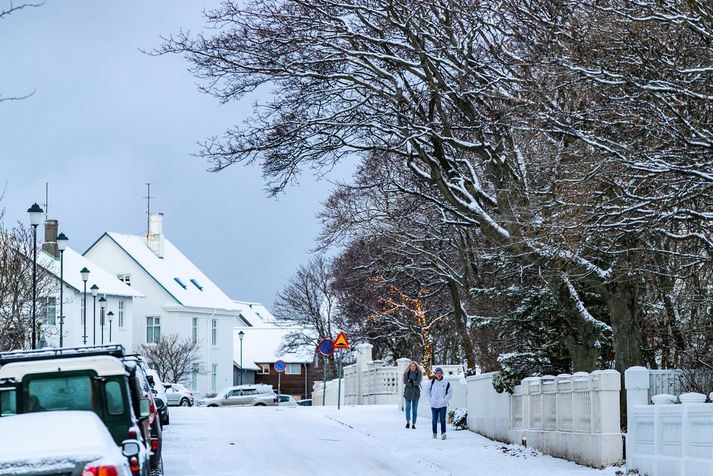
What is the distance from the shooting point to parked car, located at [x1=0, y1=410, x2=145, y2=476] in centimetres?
1034


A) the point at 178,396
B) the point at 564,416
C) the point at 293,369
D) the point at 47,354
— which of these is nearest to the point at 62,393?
the point at 47,354

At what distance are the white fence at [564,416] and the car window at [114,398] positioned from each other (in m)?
8.92

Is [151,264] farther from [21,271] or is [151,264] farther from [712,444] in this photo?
[712,444]

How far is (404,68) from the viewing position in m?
26.1

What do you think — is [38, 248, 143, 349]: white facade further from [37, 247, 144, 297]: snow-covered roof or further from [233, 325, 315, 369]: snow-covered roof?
[233, 325, 315, 369]: snow-covered roof

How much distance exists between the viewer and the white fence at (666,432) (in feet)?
55.8

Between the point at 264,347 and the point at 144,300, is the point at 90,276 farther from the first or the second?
the point at 264,347

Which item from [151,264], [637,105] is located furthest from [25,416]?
[151,264]

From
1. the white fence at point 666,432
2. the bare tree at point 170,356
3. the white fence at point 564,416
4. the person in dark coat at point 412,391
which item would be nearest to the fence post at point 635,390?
the white fence at point 666,432

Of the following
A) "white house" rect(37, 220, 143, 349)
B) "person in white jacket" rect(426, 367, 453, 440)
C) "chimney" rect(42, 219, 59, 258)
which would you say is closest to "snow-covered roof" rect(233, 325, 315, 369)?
"white house" rect(37, 220, 143, 349)

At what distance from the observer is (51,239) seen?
73.6m

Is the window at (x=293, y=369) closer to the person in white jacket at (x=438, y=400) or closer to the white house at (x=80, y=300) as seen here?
the white house at (x=80, y=300)

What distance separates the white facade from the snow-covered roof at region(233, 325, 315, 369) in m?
20.4

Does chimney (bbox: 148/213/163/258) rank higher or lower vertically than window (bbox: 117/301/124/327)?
higher
